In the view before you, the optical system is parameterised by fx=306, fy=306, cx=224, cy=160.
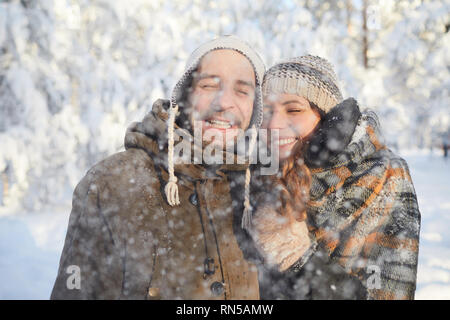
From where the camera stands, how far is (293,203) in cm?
169

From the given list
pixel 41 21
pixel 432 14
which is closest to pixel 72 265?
pixel 41 21

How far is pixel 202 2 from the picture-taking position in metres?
8.49

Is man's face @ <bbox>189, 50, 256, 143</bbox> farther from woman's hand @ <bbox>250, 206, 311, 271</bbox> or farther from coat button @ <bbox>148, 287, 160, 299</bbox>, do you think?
coat button @ <bbox>148, 287, 160, 299</bbox>

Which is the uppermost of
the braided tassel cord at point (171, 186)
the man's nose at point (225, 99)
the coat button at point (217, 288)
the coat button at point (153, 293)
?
the man's nose at point (225, 99)

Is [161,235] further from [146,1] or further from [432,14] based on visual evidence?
[432,14]

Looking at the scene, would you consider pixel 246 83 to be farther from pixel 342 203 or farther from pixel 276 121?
pixel 342 203

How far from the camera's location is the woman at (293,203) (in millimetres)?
1566

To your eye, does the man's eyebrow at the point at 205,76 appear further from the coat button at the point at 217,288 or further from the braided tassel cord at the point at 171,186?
the coat button at the point at 217,288

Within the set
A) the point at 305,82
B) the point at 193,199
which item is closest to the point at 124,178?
the point at 193,199

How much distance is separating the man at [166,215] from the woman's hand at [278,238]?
0.15 meters

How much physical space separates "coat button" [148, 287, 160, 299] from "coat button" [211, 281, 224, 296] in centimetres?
28

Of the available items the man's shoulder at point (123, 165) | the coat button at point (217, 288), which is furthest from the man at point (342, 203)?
the man's shoulder at point (123, 165)
